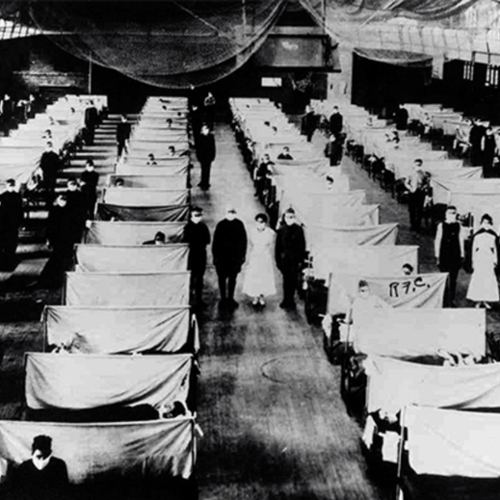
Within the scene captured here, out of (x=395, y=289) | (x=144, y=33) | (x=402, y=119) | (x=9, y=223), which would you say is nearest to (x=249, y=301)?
(x=395, y=289)

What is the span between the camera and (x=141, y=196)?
17.9 metres

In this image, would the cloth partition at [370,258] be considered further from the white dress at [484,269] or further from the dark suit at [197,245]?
the dark suit at [197,245]

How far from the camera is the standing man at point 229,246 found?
568 inches

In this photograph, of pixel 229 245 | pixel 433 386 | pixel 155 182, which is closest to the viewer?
pixel 433 386

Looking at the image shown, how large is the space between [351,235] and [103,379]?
690 cm

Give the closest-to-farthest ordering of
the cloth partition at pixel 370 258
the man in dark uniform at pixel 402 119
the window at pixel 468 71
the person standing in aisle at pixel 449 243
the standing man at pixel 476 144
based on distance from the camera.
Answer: the cloth partition at pixel 370 258
the person standing in aisle at pixel 449 243
the standing man at pixel 476 144
the man in dark uniform at pixel 402 119
the window at pixel 468 71

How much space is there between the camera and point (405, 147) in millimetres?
24734

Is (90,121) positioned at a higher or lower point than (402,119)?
lower

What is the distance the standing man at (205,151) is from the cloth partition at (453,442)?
16083mm

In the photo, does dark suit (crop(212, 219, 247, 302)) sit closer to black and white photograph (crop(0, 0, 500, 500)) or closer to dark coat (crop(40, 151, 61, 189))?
black and white photograph (crop(0, 0, 500, 500))

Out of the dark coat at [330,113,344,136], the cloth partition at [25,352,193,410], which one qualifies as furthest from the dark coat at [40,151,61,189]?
the cloth partition at [25,352,193,410]

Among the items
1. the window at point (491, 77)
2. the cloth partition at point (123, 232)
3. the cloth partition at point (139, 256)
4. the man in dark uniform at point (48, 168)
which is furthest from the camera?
the window at point (491, 77)

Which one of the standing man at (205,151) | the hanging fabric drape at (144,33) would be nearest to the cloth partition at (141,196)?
the hanging fabric drape at (144,33)

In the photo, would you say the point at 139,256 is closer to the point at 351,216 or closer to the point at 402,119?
the point at 351,216
